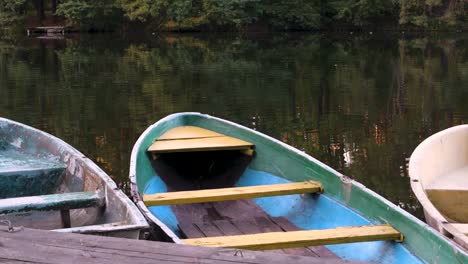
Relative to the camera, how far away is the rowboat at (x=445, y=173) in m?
5.43

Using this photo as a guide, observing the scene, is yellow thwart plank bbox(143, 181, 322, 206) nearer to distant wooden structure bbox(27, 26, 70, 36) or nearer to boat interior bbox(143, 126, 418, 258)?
boat interior bbox(143, 126, 418, 258)

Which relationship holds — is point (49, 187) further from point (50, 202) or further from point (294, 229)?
point (294, 229)

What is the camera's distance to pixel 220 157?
671cm

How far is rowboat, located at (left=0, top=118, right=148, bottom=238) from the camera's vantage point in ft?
13.4

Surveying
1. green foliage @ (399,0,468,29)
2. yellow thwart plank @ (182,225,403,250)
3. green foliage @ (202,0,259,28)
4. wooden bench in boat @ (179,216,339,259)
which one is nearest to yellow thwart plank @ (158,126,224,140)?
wooden bench in boat @ (179,216,339,259)

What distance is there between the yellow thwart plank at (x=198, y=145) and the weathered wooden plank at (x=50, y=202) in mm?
1877

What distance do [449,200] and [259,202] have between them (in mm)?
1559

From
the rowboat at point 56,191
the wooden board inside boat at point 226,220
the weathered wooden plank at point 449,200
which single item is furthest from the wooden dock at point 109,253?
the weathered wooden plank at point 449,200

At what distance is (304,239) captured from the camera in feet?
13.4

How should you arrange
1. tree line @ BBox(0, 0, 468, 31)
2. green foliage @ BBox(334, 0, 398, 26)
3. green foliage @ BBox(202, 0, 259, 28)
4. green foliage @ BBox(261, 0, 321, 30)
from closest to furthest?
tree line @ BBox(0, 0, 468, 31) → green foliage @ BBox(202, 0, 259, 28) → green foliage @ BBox(334, 0, 398, 26) → green foliage @ BBox(261, 0, 321, 30)

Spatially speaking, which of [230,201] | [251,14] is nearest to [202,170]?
[230,201]

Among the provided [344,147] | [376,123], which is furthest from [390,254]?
[376,123]

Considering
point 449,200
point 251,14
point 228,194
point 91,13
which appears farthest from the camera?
point 251,14

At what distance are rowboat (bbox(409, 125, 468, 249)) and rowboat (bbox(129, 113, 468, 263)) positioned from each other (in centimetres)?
60
